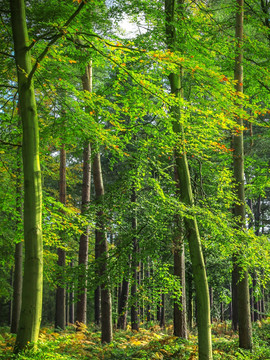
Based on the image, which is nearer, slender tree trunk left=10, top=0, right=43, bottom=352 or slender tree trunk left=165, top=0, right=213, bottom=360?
slender tree trunk left=10, top=0, right=43, bottom=352

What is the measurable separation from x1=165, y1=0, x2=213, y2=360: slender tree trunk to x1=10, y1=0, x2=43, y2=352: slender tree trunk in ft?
9.07

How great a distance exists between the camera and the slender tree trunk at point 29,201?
193 inches

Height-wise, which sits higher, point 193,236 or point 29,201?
point 29,201

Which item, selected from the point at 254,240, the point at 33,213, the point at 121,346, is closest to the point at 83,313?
the point at 121,346

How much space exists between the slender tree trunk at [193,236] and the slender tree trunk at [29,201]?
2764mm

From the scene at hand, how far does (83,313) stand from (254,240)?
7429 mm

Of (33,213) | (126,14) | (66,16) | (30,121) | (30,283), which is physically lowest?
(30,283)

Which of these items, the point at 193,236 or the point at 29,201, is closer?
the point at 29,201

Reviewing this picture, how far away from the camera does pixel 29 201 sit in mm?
5168

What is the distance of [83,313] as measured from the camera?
12352mm

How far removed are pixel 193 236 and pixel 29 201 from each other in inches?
144

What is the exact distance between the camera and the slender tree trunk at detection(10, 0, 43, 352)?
16.1ft

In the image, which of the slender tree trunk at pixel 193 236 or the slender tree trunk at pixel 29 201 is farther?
the slender tree trunk at pixel 193 236

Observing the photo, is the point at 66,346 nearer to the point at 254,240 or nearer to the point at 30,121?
the point at 254,240
